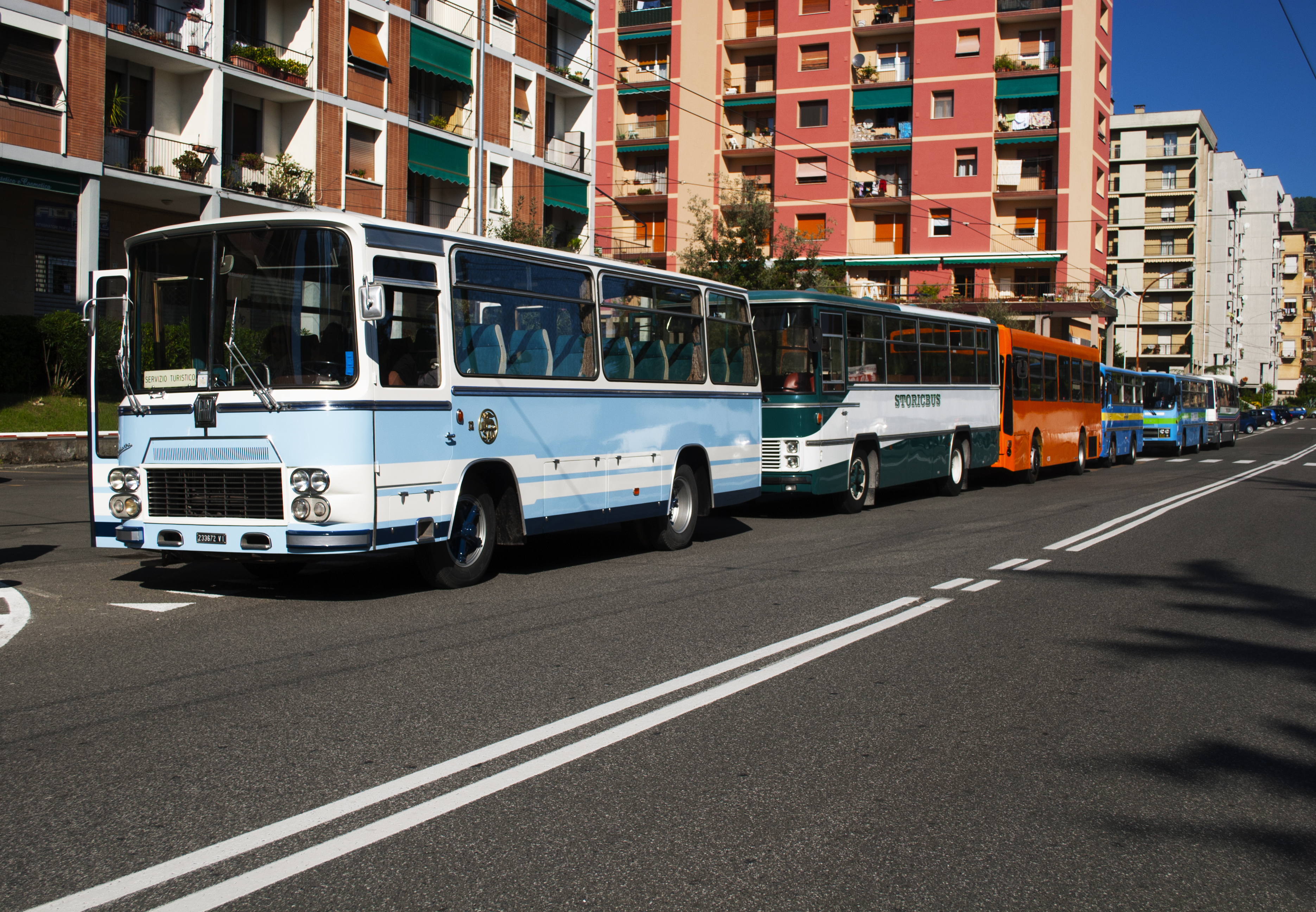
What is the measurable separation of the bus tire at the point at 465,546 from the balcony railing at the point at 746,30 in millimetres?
58394

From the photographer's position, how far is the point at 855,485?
691 inches

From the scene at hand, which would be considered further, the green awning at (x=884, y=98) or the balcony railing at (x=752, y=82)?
the balcony railing at (x=752, y=82)

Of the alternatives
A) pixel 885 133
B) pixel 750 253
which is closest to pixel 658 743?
pixel 750 253

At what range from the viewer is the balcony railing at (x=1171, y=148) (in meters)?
107

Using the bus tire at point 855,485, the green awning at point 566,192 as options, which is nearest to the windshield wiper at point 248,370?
the bus tire at point 855,485

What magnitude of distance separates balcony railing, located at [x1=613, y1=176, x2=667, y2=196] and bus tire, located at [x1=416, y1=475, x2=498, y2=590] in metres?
56.0

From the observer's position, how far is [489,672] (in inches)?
254

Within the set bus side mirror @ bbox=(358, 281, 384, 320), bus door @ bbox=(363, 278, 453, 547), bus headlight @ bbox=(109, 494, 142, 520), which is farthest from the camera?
bus headlight @ bbox=(109, 494, 142, 520)

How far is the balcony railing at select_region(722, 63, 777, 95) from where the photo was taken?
209 feet

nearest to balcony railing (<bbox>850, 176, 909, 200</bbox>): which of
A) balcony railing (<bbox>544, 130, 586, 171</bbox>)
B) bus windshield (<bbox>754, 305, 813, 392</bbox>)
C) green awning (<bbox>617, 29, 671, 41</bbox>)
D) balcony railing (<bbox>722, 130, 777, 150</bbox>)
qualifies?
balcony railing (<bbox>722, 130, 777, 150</bbox>)

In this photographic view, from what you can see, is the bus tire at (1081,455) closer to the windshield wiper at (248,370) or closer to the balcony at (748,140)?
the windshield wiper at (248,370)

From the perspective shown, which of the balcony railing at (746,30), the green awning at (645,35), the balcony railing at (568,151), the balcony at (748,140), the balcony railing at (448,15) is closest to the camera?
the balcony railing at (448,15)

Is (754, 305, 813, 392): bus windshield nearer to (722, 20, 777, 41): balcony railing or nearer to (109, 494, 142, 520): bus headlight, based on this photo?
(109, 494, 142, 520): bus headlight

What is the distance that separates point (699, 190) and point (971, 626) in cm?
5706
